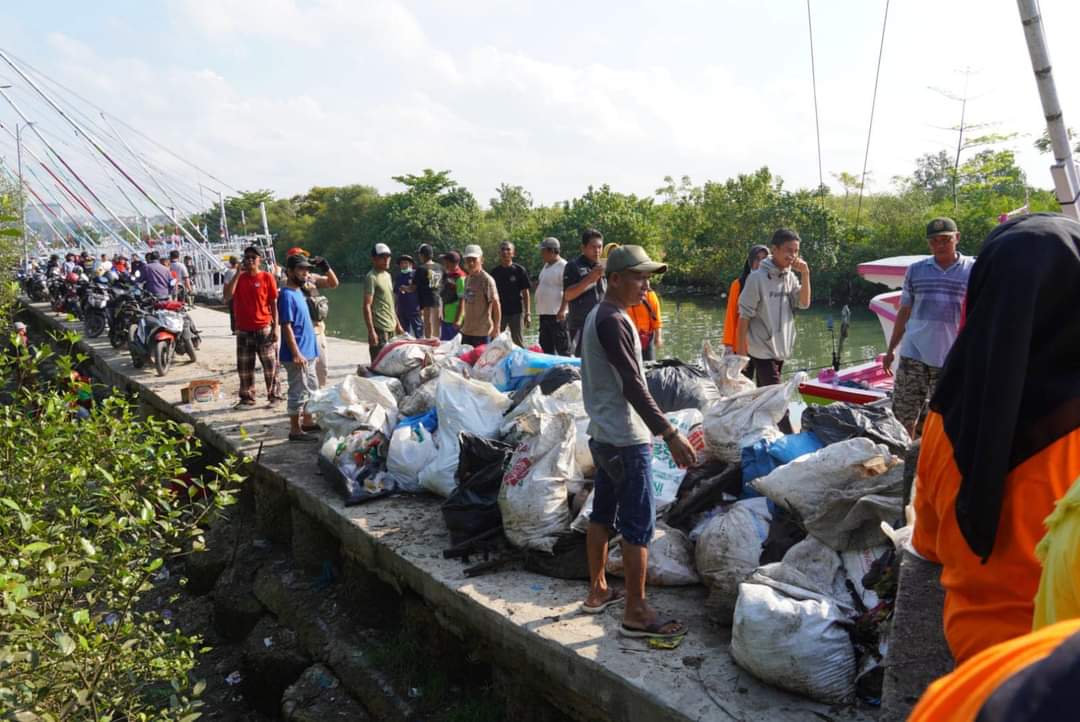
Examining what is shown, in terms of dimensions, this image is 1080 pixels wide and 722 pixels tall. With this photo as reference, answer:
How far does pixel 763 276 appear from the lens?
18.1 ft

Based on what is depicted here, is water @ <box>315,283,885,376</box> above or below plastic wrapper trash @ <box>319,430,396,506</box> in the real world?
Answer: below

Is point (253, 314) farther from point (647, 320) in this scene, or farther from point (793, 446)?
Result: point (793, 446)

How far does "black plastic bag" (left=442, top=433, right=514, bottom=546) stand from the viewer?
4.07 m

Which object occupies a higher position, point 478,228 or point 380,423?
point 478,228

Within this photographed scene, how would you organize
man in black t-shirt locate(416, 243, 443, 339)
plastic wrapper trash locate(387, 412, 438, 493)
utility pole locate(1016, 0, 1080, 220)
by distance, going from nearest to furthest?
utility pole locate(1016, 0, 1080, 220), plastic wrapper trash locate(387, 412, 438, 493), man in black t-shirt locate(416, 243, 443, 339)

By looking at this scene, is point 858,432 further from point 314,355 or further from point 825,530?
point 314,355

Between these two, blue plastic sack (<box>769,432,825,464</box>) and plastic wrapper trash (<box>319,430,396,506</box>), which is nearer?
blue plastic sack (<box>769,432,825,464</box>)

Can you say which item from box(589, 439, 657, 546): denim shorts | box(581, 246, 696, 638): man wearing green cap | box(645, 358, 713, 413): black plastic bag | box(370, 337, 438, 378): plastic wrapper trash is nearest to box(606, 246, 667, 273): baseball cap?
box(581, 246, 696, 638): man wearing green cap

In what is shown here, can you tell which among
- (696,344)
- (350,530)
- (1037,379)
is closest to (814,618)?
(1037,379)

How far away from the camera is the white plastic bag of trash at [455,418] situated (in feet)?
15.7

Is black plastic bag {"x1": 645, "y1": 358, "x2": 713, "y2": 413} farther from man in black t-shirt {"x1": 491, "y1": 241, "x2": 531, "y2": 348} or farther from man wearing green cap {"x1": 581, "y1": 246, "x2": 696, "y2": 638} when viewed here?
man in black t-shirt {"x1": 491, "y1": 241, "x2": 531, "y2": 348}

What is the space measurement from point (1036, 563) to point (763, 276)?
12.6 feet

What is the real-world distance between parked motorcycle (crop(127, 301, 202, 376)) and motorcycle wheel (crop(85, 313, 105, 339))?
4.30m

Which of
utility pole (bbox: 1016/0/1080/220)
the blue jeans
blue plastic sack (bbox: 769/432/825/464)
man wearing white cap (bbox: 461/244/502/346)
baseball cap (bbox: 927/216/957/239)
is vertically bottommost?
blue plastic sack (bbox: 769/432/825/464)
